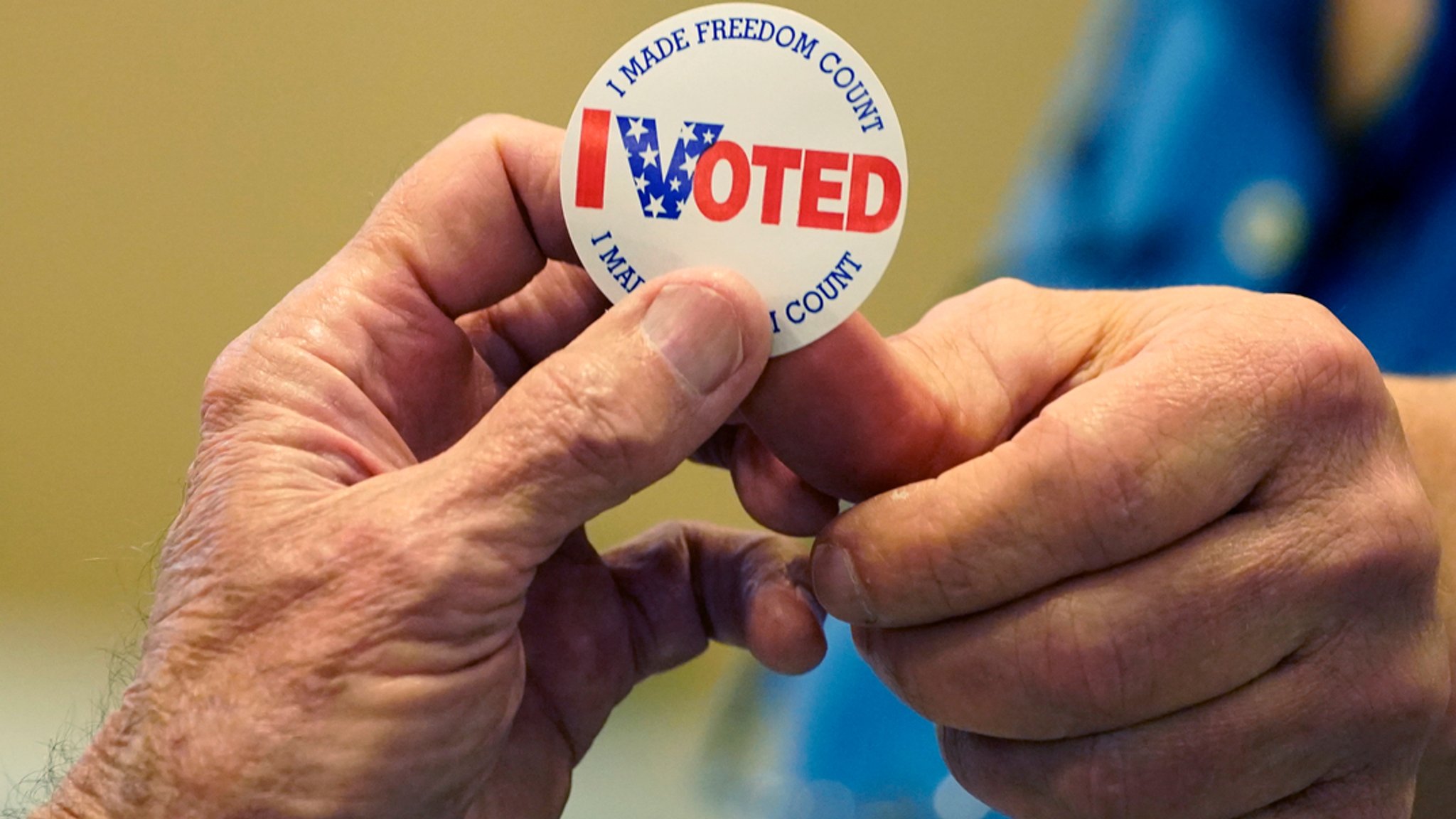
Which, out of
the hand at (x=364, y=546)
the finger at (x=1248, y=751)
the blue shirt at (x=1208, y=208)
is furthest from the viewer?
the blue shirt at (x=1208, y=208)

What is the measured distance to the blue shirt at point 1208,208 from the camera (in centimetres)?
119

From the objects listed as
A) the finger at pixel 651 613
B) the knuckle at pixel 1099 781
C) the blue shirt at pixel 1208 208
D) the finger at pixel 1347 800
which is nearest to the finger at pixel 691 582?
the finger at pixel 651 613

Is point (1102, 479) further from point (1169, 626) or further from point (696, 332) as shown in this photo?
point (696, 332)

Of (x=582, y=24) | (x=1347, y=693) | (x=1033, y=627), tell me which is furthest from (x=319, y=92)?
(x=1347, y=693)

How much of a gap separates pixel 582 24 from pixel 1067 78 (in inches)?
24.5

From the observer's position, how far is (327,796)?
1.59 ft

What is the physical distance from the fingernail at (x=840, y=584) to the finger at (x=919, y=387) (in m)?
0.05

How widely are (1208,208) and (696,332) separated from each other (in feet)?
3.27

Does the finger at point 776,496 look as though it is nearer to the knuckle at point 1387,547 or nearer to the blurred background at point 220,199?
the knuckle at point 1387,547

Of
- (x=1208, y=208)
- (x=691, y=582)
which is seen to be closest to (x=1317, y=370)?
(x=691, y=582)

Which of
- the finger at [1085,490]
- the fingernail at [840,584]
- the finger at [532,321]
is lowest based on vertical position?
the fingernail at [840,584]

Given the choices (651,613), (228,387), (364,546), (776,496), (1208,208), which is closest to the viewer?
(364,546)

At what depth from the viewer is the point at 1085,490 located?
555 mm

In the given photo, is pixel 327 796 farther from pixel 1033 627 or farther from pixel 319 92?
pixel 319 92
